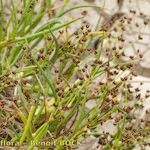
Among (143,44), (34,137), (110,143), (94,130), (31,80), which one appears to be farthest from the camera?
Result: (143,44)

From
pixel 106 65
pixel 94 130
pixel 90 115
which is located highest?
pixel 106 65

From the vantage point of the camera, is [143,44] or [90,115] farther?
[143,44]

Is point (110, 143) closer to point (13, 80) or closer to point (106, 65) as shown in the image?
point (106, 65)

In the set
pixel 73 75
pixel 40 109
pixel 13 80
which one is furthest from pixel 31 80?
pixel 13 80

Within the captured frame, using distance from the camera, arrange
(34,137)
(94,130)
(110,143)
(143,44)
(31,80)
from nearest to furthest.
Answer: (34,137) < (110,143) < (94,130) < (31,80) < (143,44)

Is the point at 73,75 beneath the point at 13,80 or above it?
beneath

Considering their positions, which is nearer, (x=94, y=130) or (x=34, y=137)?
(x=34, y=137)

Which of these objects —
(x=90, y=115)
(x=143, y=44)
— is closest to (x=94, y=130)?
(x=90, y=115)

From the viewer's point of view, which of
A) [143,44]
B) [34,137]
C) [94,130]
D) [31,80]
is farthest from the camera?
[143,44]

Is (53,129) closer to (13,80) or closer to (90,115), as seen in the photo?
(90,115)
